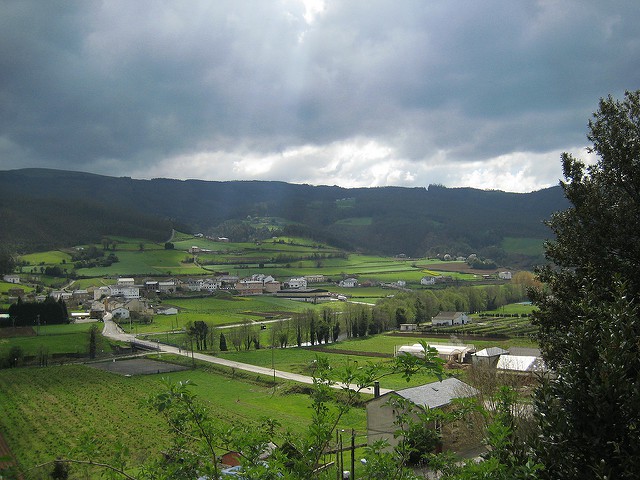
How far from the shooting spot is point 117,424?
27.9 m

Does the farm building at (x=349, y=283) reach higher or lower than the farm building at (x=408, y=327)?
higher

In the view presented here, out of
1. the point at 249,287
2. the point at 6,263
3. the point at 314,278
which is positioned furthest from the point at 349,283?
the point at 6,263

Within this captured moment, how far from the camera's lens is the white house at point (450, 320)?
2731 inches

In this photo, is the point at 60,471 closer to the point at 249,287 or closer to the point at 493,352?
the point at 493,352

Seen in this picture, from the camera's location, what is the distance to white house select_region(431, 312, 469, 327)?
69375mm

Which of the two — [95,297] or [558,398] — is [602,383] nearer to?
[558,398]

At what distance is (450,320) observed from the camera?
70.2 metres

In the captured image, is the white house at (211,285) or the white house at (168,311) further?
the white house at (211,285)

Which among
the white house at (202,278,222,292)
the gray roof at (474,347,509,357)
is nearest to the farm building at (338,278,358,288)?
the white house at (202,278,222,292)

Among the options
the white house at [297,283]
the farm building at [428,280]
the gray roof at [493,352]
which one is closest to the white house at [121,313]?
the white house at [297,283]

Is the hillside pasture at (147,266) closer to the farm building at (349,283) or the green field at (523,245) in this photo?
the farm building at (349,283)

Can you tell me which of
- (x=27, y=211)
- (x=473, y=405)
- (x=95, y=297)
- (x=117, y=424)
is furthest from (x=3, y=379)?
(x=27, y=211)

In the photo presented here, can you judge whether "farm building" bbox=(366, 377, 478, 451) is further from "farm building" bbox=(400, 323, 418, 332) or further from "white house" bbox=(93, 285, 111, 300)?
"white house" bbox=(93, 285, 111, 300)

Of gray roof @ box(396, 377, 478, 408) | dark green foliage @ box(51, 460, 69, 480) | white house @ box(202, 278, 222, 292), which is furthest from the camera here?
white house @ box(202, 278, 222, 292)
